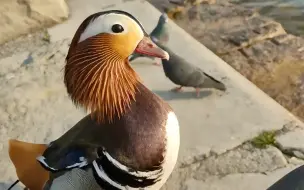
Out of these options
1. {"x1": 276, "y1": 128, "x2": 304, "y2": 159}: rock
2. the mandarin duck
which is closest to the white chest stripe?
the mandarin duck

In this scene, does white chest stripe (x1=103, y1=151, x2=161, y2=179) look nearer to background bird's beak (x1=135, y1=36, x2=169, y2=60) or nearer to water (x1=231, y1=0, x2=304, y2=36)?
background bird's beak (x1=135, y1=36, x2=169, y2=60)

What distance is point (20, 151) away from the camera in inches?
96.6

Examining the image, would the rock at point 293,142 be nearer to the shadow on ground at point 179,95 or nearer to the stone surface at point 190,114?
the stone surface at point 190,114

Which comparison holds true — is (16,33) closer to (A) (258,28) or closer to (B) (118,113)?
(A) (258,28)

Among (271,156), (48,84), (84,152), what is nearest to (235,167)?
(271,156)

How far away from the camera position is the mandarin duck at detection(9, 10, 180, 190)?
6.85 ft

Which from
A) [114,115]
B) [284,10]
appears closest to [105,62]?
[114,115]

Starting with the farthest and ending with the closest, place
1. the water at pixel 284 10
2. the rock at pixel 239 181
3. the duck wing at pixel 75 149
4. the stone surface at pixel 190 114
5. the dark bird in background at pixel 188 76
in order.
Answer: the water at pixel 284 10
the dark bird in background at pixel 188 76
the stone surface at pixel 190 114
the rock at pixel 239 181
the duck wing at pixel 75 149

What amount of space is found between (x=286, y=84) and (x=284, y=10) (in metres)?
1.51

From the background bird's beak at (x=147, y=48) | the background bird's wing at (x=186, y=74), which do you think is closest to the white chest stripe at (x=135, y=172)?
the background bird's beak at (x=147, y=48)

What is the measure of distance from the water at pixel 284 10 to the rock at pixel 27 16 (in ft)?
5.40

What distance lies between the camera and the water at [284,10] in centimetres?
471

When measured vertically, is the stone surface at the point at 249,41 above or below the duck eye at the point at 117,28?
below

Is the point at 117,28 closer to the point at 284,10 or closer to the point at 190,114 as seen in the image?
the point at 190,114
